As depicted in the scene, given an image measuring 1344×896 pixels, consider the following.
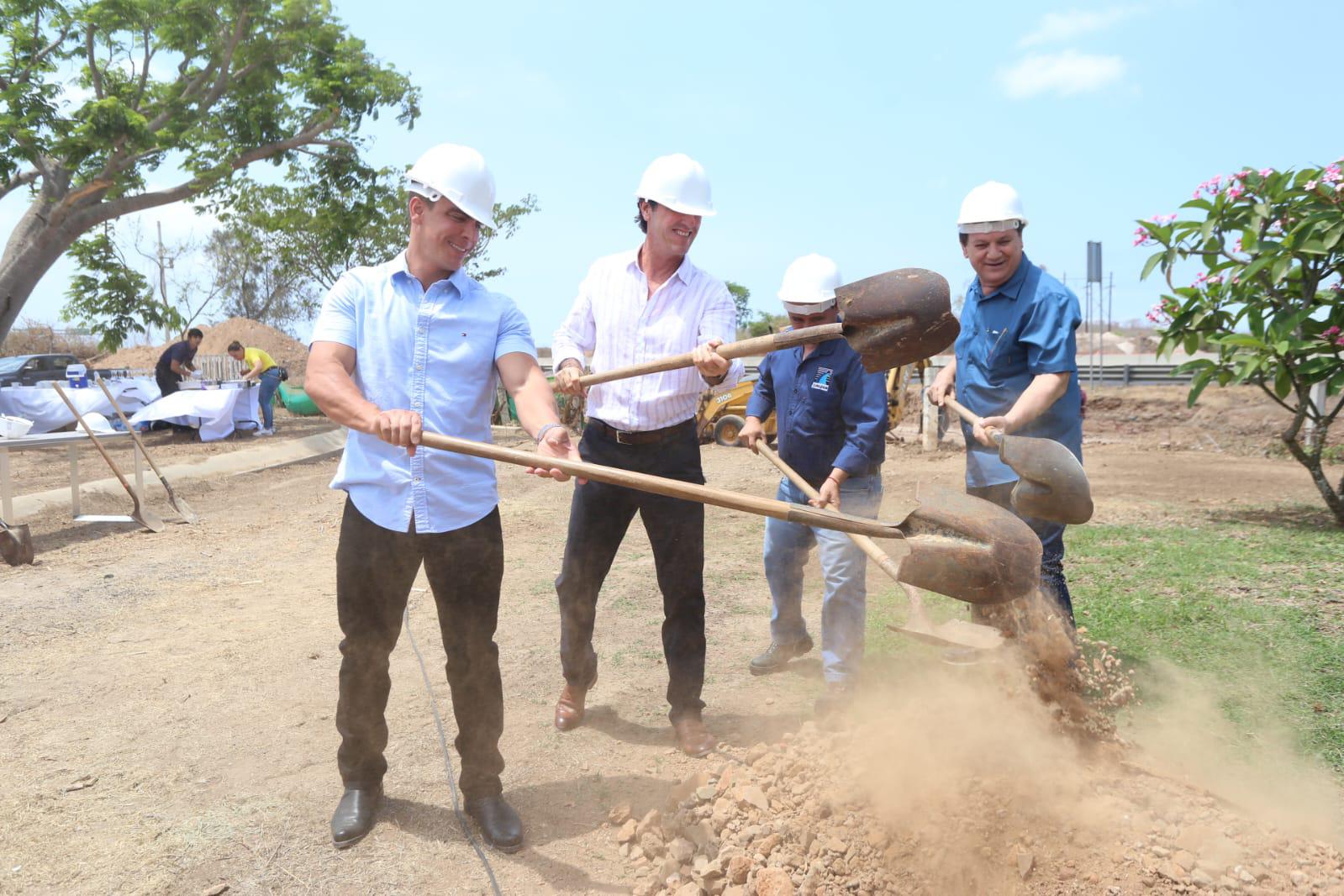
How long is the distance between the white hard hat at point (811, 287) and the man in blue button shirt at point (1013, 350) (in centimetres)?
54

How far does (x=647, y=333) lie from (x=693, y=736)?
60.4 inches

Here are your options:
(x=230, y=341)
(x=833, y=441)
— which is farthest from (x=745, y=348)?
(x=230, y=341)

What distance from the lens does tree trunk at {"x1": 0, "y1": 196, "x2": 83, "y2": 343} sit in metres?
14.4

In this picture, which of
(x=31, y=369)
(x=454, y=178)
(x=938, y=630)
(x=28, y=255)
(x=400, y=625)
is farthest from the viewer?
(x=31, y=369)

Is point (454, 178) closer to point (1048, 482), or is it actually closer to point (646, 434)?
point (646, 434)

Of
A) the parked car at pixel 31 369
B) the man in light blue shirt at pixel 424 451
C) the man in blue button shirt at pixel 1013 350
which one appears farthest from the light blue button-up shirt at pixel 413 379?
the parked car at pixel 31 369

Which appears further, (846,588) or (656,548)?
(846,588)

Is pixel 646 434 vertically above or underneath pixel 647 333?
underneath

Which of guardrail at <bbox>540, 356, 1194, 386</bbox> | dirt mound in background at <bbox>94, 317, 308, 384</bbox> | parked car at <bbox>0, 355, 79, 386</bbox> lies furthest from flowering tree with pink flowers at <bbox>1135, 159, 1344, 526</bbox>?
dirt mound in background at <bbox>94, 317, 308, 384</bbox>

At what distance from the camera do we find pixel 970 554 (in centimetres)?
243

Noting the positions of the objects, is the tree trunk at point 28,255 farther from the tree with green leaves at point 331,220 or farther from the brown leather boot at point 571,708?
the brown leather boot at point 571,708

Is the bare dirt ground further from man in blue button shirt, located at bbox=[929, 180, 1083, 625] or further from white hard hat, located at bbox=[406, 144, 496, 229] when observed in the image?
white hard hat, located at bbox=[406, 144, 496, 229]

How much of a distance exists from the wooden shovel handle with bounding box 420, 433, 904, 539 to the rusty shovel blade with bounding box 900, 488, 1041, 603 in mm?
81

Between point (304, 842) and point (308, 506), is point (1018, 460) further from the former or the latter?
point (308, 506)
